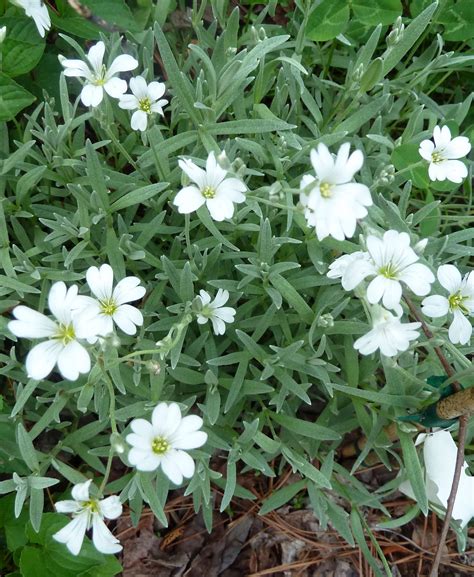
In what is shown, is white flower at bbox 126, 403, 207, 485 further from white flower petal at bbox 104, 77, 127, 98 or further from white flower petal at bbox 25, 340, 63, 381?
white flower petal at bbox 104, 77, 127, 98

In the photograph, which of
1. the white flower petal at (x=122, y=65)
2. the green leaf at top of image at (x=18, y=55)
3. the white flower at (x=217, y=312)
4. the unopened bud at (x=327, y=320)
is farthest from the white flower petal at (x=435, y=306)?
the green leaf at top of image at (x=18, y=55)

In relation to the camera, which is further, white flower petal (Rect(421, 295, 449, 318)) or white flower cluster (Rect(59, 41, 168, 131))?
white flower cluster (Rect(59, 41, 168, 131))

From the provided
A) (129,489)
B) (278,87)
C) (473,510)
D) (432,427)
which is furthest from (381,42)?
(129,489)

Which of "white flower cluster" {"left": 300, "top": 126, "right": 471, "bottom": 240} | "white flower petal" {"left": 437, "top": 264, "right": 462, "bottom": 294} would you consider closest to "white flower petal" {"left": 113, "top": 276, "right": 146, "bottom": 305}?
"white flower cluster" {"left": 300, "top": 126, "right": 471, "bottom": 240}

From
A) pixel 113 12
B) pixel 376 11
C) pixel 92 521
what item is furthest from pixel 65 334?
pixel 376 11

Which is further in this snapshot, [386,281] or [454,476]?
[454,476]

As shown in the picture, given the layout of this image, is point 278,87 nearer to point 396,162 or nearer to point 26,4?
point 396,162

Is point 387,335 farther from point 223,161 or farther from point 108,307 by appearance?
point 108,307

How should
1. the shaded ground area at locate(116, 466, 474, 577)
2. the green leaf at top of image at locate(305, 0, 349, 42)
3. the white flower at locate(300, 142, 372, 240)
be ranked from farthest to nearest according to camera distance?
the shaded ground area at locate(116, 466, 474, 577) → the green leaf at top of image at locate(305, 0, 349, 42) → the white flower at locate(300, 142, 372, 240)
